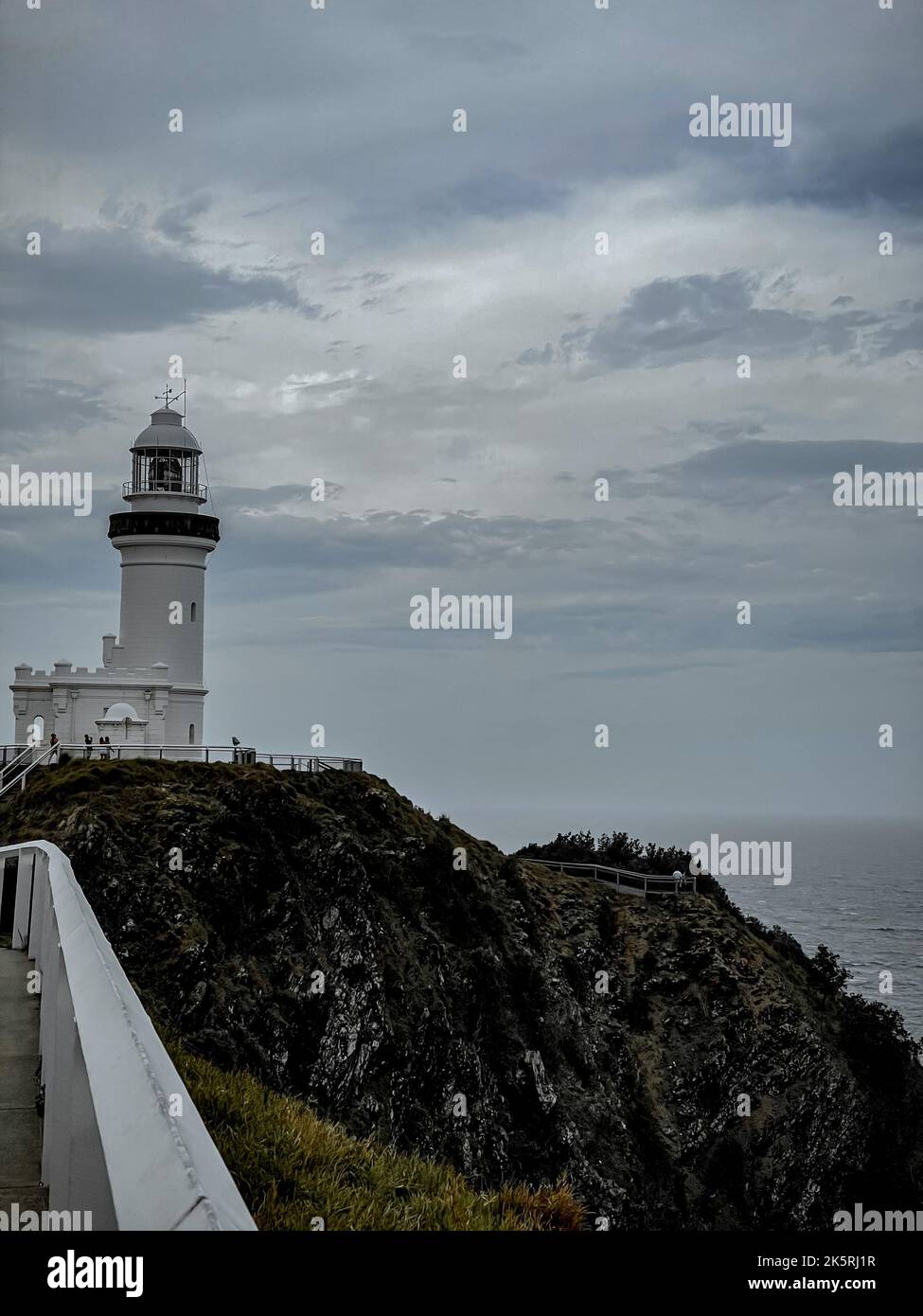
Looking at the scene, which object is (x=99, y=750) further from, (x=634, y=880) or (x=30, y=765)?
(x=634, y=880)

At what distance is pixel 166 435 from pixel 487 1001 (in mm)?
24342

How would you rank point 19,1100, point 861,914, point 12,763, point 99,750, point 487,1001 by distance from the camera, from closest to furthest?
point 19,1100, point 487,1001, point 12,763, point 99,750, point 861,914

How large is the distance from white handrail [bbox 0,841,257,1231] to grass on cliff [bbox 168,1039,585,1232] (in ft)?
5.28

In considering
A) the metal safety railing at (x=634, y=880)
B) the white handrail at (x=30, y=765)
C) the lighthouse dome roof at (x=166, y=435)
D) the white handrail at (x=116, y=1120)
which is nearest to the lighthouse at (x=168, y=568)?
the lighthouse dome roof at (x=166, y=435)

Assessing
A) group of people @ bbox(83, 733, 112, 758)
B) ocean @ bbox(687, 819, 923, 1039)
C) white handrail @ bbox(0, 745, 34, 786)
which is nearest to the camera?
white handrail @ bbox(0, 745, 34, 786)

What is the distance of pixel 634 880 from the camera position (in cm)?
4781

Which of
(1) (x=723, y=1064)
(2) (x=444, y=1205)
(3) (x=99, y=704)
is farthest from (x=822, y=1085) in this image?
(2) (x=444, y=1205)

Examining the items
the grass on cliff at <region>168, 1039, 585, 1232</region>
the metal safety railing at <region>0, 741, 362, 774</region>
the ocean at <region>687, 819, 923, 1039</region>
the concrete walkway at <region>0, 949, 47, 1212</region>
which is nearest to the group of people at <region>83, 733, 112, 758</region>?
the metal safety railing at <region>0, 741, 362, 774</region>

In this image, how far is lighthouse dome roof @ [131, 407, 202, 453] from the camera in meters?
47.0

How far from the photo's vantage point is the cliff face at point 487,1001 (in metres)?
28.5

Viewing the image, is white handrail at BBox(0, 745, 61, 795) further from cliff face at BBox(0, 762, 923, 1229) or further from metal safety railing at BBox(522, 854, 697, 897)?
metal safety railing at BBox(522, 854, 697, 897)

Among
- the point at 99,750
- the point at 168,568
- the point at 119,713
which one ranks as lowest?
the point at 99,750

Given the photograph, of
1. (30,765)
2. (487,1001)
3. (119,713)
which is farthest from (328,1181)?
(119,713)

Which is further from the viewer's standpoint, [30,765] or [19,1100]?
[30,765]
